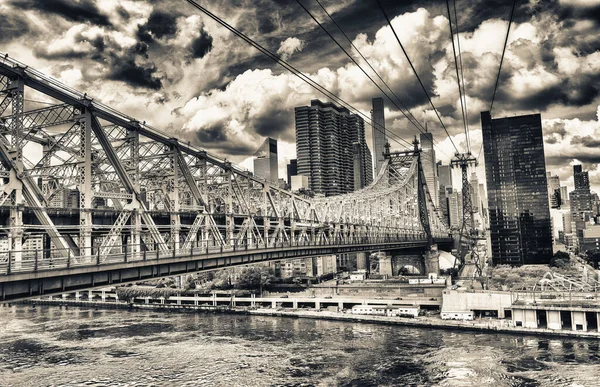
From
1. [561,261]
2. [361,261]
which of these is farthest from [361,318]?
[561,261]

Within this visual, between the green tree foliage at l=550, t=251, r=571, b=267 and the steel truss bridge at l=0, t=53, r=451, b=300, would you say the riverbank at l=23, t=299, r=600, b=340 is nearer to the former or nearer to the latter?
the steel truss bridge at l=0, t=53, r=451, b=300

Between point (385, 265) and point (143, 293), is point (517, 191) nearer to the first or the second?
point (385, 265)

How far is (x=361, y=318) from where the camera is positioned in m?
76.6

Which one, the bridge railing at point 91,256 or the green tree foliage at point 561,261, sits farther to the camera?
the green tree foliage at point 561,261

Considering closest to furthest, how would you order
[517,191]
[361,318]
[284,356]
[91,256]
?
[91,256]
[284,356]
[361,318]
[517,191]

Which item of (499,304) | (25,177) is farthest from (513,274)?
(25,177)

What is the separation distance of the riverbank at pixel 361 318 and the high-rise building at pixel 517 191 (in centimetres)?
9132

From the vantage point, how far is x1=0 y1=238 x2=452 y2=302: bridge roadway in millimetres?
22578

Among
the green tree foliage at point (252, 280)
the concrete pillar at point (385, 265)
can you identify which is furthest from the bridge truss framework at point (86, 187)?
the concrete pillar at point (385, 265)

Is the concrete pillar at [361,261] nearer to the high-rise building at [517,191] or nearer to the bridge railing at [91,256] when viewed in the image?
the high-rise building at [517,191]

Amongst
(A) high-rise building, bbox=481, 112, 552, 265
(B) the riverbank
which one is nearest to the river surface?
(B) the riverbank

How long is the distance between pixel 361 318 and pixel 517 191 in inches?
4286

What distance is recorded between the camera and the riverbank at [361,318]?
63.5m

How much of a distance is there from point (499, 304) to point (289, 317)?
1423 inches
